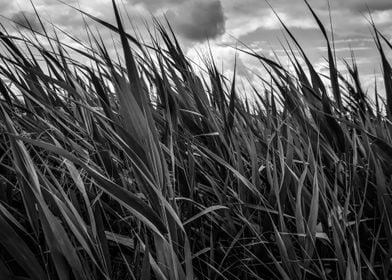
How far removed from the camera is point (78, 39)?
151cm

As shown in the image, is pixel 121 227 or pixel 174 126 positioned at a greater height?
pixel 174 126

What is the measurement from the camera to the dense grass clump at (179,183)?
82 centimetres

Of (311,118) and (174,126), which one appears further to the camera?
(311,118)

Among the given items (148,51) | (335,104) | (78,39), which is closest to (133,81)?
(148,51)

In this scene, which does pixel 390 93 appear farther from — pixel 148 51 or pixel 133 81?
pixel 133 81

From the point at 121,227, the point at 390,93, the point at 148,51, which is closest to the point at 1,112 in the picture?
the point at 121,227

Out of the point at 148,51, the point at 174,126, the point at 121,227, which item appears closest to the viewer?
the point at 121,227

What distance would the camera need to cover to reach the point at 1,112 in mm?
855

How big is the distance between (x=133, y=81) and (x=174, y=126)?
423mm

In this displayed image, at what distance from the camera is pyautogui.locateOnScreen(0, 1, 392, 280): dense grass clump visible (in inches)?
32.1

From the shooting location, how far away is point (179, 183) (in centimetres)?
115

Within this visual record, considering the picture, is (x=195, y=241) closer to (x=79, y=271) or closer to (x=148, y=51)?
(x=79, y=271)

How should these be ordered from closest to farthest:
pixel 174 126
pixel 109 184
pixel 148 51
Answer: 1. pixel 109 184
2. pixel 174 126
3. pixel 148 51

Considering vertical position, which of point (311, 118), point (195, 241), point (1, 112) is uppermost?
point (1, 112)
